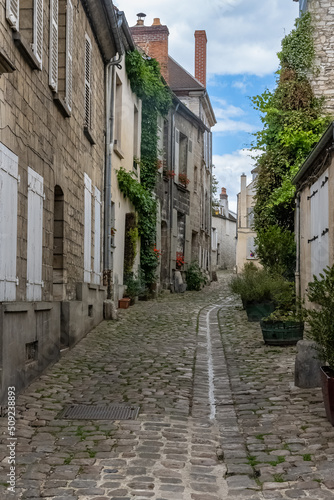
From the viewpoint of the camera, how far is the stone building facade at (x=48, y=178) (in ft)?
21.1

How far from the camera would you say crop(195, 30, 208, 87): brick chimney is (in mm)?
29062

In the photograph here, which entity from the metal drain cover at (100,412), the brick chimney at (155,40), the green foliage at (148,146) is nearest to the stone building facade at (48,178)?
the metal drain cover at (100,412)

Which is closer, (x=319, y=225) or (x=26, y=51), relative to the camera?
(x=26, y=51)

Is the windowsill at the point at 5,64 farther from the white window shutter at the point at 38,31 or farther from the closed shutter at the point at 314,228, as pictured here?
the closed shutter at the point at 314,228

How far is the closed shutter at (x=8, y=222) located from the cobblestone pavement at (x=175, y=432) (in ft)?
3.86

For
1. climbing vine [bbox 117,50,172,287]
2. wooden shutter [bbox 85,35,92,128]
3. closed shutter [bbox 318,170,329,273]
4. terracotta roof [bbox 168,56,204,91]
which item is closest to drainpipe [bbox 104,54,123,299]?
wooden shutter [bbox 85,35,92,128]

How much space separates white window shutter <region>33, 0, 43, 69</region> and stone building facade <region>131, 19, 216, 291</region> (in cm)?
1296

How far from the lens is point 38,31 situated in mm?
7656

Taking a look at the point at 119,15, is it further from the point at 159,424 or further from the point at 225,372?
the point at 159,424

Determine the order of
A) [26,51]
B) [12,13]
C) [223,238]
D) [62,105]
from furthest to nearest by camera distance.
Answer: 1. [223,238]
2. [62,105]
3. [26,51]
4. [12,13]

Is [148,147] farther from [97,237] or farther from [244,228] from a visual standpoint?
[244,228]

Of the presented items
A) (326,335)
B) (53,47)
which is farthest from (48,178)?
(326,335)

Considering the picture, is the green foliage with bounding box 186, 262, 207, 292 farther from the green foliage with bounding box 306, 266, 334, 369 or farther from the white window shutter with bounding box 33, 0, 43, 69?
the green foliage with bounding box 306, 266, 334, 369

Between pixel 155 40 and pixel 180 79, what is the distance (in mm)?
5425
